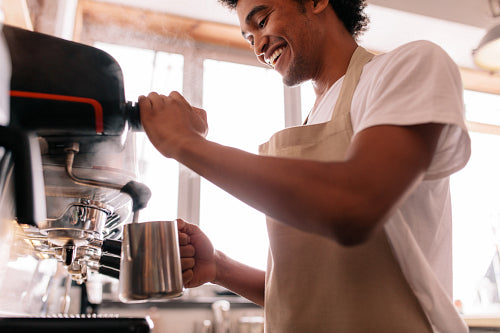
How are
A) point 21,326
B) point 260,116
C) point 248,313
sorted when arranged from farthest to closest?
point 260,116 → point 248,313 → point 21,326

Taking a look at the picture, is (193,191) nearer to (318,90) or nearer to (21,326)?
(318,90)

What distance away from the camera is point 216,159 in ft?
1.88

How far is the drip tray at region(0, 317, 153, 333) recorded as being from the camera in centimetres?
44

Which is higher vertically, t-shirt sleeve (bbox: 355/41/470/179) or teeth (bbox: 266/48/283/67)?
teeth (bbox: 266/48/283/67)

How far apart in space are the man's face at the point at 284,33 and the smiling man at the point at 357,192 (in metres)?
0.14

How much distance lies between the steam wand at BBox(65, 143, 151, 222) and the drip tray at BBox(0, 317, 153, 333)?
20 cm

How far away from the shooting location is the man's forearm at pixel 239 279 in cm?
96

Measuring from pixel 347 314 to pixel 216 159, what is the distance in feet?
1.14

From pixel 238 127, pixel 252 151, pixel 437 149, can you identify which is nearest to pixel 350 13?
pixel 437 149

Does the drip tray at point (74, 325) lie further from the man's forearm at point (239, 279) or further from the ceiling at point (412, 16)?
the ceiling at point (412, 16)

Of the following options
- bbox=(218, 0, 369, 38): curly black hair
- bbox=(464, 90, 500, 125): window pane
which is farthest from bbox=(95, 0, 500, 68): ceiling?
bbox=(218, 0, 369, 38): curly black hair

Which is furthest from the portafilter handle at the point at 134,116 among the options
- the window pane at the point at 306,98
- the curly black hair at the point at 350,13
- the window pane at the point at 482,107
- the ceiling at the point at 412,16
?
the window pane at the point at 482,107

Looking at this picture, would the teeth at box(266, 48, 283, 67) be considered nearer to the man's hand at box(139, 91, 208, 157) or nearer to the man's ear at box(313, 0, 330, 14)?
the man's ear at box(313, 0, 330, 14)

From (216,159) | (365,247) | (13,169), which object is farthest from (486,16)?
(13,169)
